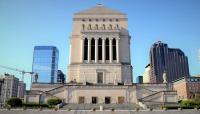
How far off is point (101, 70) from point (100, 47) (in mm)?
8897

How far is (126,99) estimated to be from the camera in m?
70.5

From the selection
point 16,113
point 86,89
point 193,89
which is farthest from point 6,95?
point 16,113

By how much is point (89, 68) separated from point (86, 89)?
447 inches

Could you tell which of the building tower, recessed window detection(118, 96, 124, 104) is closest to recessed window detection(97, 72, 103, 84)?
the building tower

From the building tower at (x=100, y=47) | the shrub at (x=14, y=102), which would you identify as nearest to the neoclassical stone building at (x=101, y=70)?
the building tower at (x=100, y=47)

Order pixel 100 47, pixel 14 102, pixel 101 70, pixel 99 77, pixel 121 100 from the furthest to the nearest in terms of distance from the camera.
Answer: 1. pixel 100 47
2. pixel 101 70
3. pixel 99 77
4. pixel 121 100
5. pixel 14 102

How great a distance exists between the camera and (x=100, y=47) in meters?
86.2

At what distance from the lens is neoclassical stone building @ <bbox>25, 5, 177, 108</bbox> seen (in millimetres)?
70062

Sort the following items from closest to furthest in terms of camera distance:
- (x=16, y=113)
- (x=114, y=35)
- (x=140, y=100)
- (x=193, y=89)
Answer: (x=16, y=113) → (x=140, y=100) → (x=114, y=35) → (x=193, y=89)

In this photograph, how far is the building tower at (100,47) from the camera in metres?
80.6

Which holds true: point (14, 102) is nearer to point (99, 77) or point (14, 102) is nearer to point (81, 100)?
point (81, 100)

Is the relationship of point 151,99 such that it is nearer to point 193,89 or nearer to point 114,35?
point 114,35

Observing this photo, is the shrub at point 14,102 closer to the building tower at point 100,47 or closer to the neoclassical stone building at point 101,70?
the neoclassical stone building at point 101,70

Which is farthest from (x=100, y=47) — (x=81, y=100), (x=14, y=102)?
(x=14, y=102)
